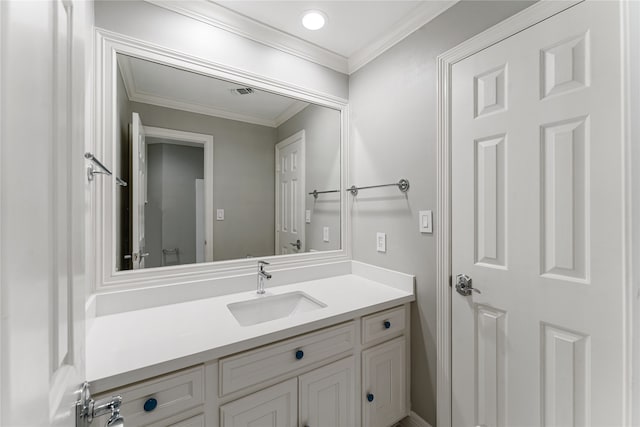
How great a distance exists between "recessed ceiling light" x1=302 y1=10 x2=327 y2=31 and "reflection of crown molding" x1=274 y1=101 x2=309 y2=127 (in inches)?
17.3

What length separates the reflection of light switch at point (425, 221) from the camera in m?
1.47

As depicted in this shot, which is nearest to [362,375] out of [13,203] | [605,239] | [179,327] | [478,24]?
[179,327]

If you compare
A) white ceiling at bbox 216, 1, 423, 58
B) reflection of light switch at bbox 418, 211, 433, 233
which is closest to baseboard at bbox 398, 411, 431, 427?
reflection of light switch at bbox 418, 211, 433, 233

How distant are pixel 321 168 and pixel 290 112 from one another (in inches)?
17.5

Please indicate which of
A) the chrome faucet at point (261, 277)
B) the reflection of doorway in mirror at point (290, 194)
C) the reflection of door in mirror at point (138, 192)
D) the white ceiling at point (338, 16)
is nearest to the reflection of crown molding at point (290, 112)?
the reflection of doorway in mirror at point (290, 194)

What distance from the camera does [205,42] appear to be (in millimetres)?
1500

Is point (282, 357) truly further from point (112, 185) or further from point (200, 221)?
point (112, 185)

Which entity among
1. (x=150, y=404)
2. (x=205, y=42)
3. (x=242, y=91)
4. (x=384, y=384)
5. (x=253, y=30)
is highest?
(x=253, y=30)

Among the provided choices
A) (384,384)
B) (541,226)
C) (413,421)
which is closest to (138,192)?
(384,384)

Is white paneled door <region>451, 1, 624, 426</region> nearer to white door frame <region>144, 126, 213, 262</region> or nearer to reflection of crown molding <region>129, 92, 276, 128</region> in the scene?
reflection of crown molding <region>129, 92, 276, 128</region>

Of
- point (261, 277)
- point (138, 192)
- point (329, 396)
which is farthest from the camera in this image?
point (261, 277)

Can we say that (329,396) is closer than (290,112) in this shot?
Yes

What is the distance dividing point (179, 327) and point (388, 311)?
1.03 meters

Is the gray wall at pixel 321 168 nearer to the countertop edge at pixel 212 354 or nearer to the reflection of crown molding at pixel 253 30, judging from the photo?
the reflection of crown molding at pixel 253 30
